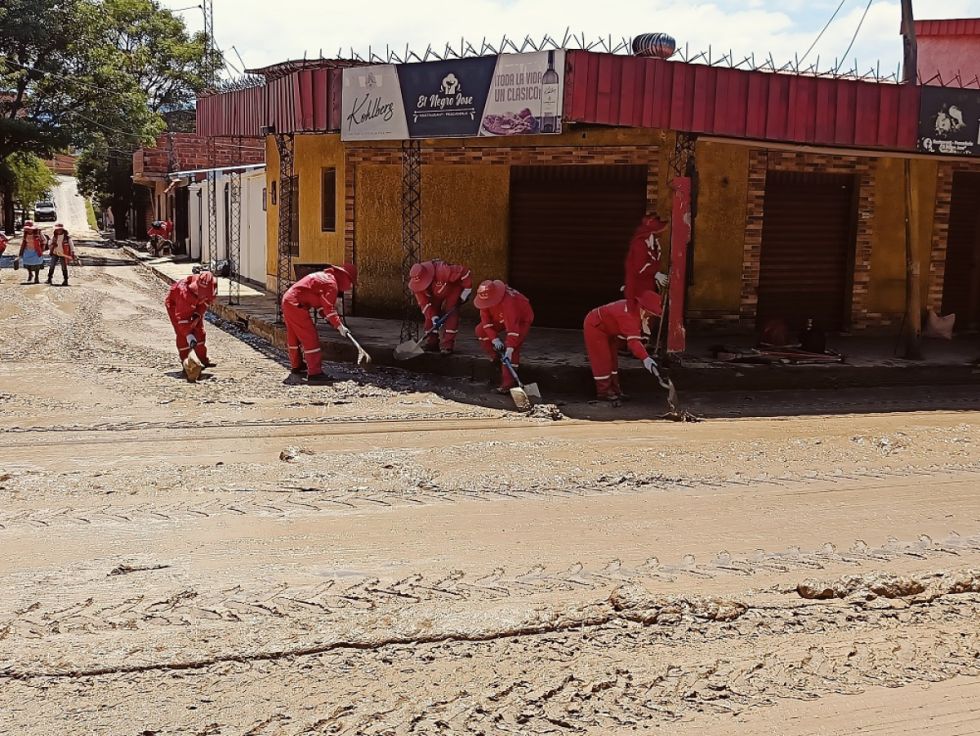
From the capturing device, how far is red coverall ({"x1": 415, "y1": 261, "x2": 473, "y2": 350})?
1166cm

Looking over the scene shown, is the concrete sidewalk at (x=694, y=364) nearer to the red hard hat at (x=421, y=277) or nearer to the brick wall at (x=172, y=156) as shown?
the red hard hat at (x=421, y=277)

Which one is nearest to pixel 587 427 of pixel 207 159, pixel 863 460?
pixel 863 460

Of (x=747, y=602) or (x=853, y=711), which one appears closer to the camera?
(x=853, y=711)

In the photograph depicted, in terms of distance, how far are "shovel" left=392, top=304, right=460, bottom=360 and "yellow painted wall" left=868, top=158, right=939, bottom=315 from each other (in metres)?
6.63

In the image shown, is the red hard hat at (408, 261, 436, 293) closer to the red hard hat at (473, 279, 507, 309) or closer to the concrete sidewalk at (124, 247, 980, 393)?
the concrete sidewalk at (124, 247, 980, 393)

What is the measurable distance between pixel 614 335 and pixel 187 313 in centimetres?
484

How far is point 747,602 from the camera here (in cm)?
496

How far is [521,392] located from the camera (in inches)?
389

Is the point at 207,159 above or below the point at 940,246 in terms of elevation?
above

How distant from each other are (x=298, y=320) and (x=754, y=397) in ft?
16.8

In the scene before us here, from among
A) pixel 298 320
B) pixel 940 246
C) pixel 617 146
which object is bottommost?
pixel 298 320

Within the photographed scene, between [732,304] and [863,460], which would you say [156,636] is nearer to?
[863,460]

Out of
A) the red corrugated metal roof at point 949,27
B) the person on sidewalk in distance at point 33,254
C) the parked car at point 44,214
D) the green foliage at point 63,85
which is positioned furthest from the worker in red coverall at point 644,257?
the parked car at point 44,214

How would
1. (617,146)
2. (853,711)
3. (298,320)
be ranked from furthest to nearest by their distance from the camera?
(617,146) → (298,320) → (853,711)
